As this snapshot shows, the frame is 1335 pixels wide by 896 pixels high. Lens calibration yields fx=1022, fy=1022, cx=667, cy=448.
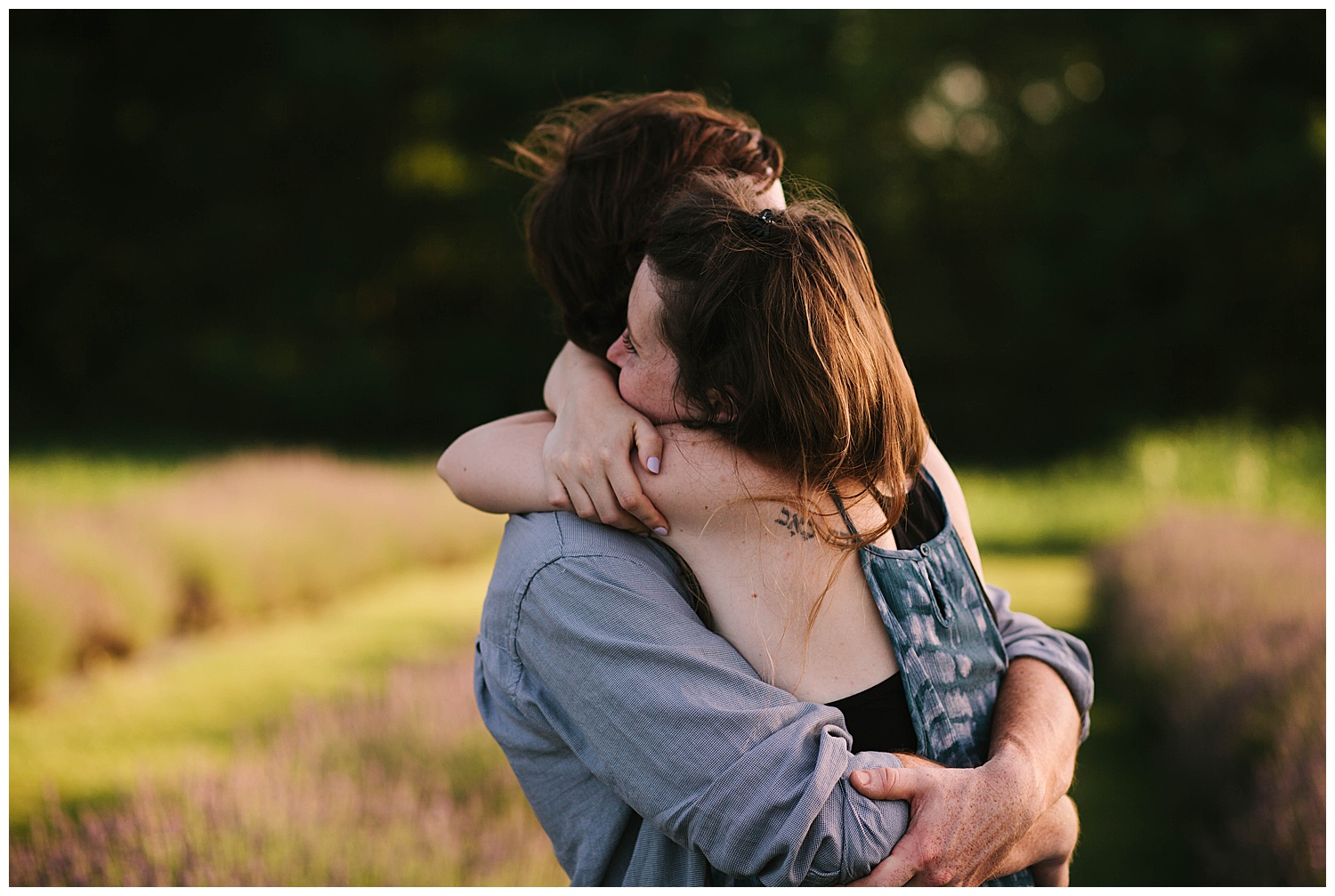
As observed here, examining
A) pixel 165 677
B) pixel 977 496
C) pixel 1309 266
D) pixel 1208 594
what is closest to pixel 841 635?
pixel 1208 594

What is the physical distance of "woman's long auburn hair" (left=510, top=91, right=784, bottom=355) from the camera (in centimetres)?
165

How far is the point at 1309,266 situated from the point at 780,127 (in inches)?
344

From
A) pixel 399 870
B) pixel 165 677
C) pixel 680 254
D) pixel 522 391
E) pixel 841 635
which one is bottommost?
pixel 522 391

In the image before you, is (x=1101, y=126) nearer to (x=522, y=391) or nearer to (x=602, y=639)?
(x=522, y=391)

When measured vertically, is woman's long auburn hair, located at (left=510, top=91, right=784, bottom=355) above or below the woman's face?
above

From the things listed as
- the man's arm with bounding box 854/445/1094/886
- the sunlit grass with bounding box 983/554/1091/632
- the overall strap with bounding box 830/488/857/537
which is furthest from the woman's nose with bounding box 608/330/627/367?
the sunlit grass with bounding box 983/554/1091/632

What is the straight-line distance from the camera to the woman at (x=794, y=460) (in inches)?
53.0

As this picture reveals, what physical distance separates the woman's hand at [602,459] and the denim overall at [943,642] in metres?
0.29

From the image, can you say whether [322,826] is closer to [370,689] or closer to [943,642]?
[370,689]

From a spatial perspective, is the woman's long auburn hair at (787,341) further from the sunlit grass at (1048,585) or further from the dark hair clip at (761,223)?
the sunlit grass at (1048,585)

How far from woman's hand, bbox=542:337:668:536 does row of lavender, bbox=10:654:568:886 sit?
2.17m

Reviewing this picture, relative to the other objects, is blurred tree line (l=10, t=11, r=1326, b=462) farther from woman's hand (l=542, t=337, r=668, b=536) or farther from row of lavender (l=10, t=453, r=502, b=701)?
woman's hand (l=542, t=337, r=668, b=536)

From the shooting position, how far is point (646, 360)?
1468mm

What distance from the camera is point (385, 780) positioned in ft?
12.2
